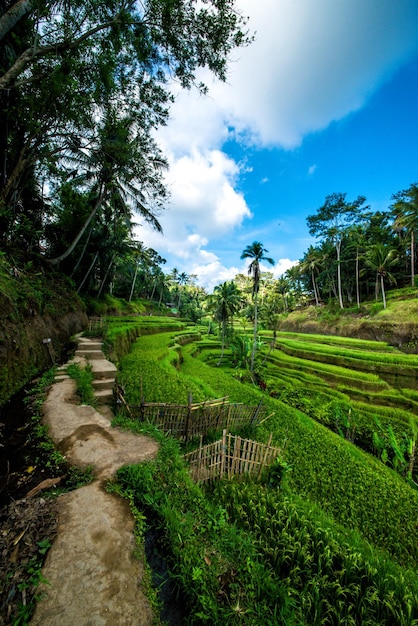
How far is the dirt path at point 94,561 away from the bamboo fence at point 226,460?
1.58 m

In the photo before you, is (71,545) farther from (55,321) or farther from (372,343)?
(372,343)

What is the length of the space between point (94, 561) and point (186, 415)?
4.15m

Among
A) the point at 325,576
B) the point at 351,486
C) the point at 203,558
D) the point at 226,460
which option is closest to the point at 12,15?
the point at 203,558

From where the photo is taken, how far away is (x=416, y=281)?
2877cm

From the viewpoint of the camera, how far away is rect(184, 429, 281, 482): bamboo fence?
470 centimetres

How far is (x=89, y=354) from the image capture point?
27.7 feet

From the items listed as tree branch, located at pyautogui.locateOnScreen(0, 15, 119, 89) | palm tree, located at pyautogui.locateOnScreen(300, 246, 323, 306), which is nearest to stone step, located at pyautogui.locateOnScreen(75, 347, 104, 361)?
tree branch, located at pyautogui.locateOnScreen(0, 15, 119, 89)

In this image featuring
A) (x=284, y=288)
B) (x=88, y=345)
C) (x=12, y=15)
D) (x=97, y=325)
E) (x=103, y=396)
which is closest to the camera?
(x=12, y=15)

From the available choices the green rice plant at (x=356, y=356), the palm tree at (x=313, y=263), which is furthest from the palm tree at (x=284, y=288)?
the green rice plant at (x=356, y=356)

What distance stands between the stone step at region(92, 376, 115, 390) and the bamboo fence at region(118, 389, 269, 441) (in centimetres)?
96

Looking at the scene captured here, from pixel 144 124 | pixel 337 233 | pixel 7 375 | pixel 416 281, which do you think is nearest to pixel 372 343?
pixel 416 281

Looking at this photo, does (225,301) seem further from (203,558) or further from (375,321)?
(203,558)

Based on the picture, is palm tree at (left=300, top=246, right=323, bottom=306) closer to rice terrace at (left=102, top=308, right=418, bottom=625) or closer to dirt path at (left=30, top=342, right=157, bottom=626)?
rice terrace at (left=102, top=308, right=418, bottom=625)

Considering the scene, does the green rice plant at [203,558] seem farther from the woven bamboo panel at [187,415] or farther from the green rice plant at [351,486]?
the green rice plant at [351,486]
